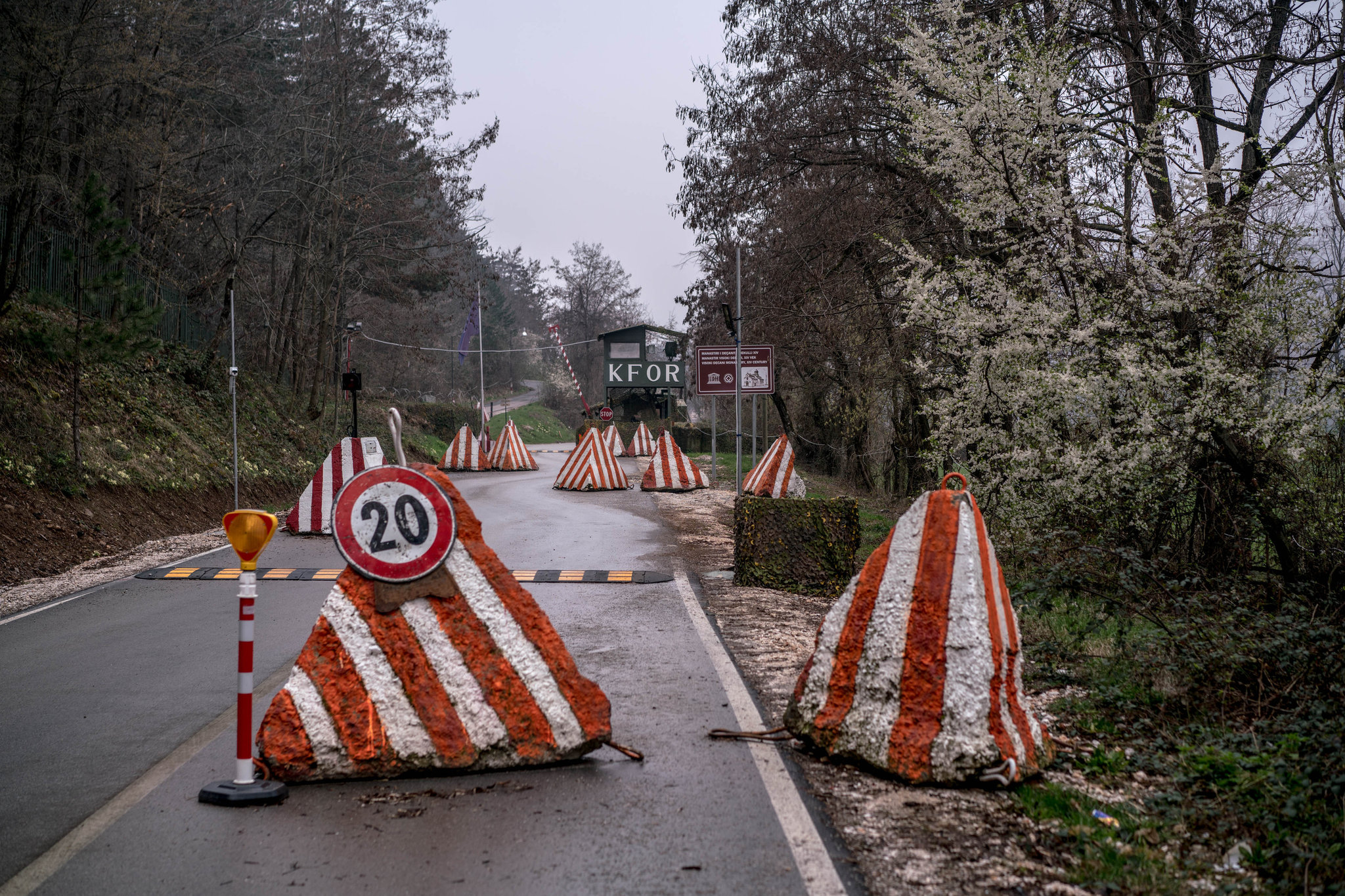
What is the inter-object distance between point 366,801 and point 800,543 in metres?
6.30

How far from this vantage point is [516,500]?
21016 mm

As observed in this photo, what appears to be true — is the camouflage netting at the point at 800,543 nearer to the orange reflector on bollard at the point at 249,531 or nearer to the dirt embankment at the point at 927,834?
the dirt embankment at the point at 927,834

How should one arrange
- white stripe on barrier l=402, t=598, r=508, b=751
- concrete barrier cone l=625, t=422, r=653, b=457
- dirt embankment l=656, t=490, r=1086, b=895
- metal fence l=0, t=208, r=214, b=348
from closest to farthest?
dirt embankment l=656, t=490, r=1086, b=895 → white stripe on barrier l=402, t=598, r=508, b=751 → metal fence l=0, t=208, r=214, b=348 → concrete barrier cone l=625, t=422, r=653, b=457

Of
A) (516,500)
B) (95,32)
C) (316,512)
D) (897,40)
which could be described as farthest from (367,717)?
A: (516,500)

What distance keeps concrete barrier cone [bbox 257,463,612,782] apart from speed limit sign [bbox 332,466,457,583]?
10 centimetres

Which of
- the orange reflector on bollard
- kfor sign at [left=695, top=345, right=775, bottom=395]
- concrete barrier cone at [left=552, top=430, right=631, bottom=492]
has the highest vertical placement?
kfor sign at [left=695, top=345, right=775, bottom=395]

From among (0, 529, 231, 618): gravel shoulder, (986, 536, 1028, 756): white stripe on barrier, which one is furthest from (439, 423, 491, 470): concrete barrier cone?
(986, 536, 1028, 756): white stripe on barrier

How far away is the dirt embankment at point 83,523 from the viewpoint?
11648 mm

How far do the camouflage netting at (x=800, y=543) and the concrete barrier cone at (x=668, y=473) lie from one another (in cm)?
1424

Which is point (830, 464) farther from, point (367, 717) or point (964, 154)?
point (367, 717)

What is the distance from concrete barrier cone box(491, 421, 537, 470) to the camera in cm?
3491

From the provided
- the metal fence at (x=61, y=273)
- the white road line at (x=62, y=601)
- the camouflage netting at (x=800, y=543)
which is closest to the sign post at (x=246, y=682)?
the white road line at (x=62, y=601)

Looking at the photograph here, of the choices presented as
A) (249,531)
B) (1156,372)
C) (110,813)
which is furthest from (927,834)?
(1156,372)

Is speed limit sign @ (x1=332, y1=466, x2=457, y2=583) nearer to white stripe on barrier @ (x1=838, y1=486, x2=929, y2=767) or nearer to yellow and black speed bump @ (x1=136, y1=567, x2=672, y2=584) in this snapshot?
white stripe on barrier @ (x1=838, y1=486, x2=929, y2=767)
